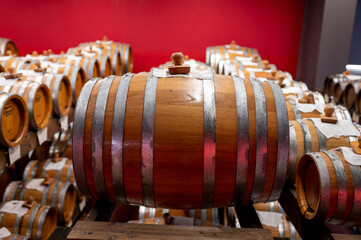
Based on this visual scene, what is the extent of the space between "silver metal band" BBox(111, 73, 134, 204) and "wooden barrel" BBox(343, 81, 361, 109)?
14.3ft

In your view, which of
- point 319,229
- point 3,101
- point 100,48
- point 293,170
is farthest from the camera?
point 100,48

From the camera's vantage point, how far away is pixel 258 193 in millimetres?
1719

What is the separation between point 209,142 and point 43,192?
8.82ft

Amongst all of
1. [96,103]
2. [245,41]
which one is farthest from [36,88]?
[245,41]

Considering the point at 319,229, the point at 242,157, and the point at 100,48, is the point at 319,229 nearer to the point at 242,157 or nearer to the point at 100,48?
the point at 242,157

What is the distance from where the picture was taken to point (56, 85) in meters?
3.42

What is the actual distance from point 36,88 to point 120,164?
5.91 feet

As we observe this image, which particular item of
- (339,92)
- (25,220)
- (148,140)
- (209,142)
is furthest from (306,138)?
(339,92)

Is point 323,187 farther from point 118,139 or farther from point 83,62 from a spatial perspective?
point 83,62

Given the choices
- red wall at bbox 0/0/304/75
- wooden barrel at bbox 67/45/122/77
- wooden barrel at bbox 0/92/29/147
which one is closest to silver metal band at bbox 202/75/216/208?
wooden barrel at bbox 0/92/29/147

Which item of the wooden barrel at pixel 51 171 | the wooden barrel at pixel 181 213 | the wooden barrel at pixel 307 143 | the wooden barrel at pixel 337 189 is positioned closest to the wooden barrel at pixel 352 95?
the wooden barrel at pixel 307 143

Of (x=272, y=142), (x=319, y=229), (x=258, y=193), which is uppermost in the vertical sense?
(x=272, y=142)

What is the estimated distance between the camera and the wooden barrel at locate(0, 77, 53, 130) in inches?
115

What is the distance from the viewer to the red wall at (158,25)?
281 inches
